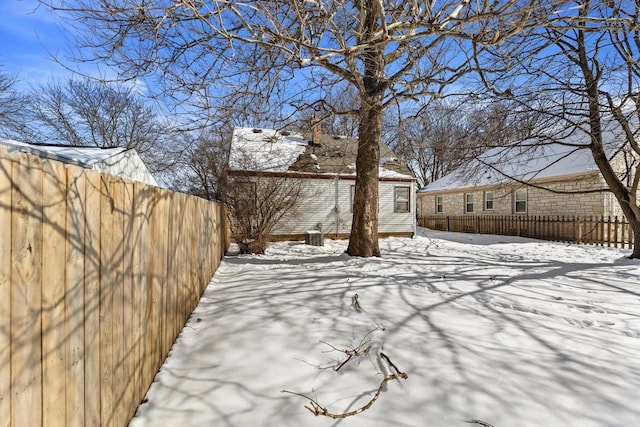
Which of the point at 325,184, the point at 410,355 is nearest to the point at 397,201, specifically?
the point at 325,184

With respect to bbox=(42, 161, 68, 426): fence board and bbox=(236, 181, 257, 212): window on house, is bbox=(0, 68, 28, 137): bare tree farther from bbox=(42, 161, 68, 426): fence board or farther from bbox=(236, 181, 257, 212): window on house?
bbox=(42, 161, 68, 426): fence board

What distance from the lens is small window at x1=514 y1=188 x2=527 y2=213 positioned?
Answer: 51.6ft

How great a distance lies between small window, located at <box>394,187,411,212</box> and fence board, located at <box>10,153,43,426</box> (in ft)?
49.7

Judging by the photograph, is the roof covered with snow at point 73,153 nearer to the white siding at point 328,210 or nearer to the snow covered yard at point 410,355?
the snow covered yard at point 410,355

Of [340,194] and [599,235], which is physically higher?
[340,194]

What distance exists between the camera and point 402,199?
15.6m

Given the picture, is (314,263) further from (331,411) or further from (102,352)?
(102,352)

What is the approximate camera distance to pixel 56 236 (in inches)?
48.8

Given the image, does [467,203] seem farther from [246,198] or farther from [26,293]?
[26,293]

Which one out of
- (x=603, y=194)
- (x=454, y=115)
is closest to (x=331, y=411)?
(x=454, y=115)

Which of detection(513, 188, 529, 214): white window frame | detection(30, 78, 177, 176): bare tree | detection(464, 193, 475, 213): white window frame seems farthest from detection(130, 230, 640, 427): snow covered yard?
detection(30, 78, 177, 176): bare tree

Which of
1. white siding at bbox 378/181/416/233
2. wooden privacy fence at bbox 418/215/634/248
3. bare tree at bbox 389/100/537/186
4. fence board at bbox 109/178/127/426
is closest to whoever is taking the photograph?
fence board at bbox 109/178/127/426

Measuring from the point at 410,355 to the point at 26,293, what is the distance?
269 centimetres

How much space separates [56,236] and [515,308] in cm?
476
